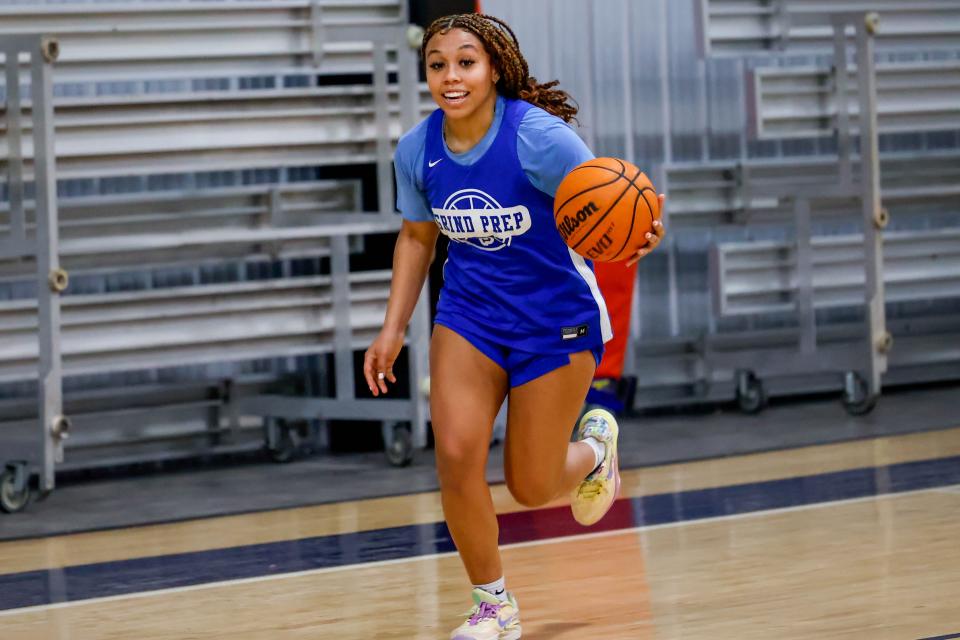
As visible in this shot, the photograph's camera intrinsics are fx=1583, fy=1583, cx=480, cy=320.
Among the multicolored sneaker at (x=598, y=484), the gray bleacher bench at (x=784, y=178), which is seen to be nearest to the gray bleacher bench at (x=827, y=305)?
the gray bleacher bench at (x=784, y=178)

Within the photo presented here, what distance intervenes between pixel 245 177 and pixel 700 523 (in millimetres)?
3309

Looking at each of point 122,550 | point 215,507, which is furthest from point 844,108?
point 122,550

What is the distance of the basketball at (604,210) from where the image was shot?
3561 mm

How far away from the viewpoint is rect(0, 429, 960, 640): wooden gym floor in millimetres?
3912

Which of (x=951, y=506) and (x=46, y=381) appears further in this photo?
(x=46, y=381)

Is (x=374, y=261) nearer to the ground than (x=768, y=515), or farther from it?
farther from it

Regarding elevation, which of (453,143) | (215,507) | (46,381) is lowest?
(215,507)

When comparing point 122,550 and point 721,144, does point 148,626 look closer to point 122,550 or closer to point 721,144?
point 122,550

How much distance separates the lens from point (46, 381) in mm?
6199

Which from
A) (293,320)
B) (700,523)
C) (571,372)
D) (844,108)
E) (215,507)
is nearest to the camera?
(571,372)

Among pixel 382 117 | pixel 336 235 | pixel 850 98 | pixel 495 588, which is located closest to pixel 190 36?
pixel 382 117

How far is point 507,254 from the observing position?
380cm

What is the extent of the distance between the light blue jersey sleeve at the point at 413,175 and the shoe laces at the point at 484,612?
3.16 feet

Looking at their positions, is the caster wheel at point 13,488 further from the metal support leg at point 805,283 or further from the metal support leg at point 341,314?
the metal support leg at point 805,283
